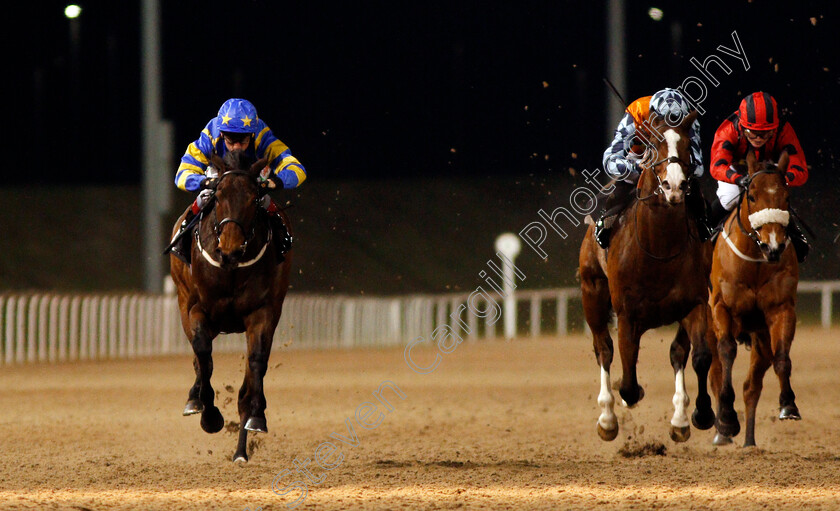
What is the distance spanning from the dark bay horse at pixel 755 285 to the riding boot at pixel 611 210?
81 centimetres

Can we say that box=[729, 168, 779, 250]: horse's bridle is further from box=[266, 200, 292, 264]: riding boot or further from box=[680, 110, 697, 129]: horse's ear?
box=[266, 200, 292, 264]: riding boot

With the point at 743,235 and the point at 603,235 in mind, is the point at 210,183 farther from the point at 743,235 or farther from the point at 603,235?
the point at 743,235

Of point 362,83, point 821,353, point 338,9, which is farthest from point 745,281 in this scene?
point 338,9

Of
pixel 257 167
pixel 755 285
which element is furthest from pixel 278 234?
pixel 755 285

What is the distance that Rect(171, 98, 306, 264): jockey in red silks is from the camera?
759 cm

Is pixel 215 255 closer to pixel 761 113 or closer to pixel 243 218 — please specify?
pixel 243 218

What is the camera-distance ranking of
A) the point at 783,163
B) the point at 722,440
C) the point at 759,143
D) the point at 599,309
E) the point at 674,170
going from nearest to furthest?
the point at 674,170 < the point at 783,163 < the point at 759,143 < the point at 722,440 < the point at 599,309

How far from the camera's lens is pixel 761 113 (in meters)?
7.94

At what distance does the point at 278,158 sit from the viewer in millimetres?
7945

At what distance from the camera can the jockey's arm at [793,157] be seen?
7844 mm

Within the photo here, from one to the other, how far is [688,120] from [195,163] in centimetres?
327

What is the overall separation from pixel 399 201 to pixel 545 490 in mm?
35431

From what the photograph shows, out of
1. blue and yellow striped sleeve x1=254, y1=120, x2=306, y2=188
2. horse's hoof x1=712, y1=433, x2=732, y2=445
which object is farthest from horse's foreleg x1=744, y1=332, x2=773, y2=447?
blue and yellow striped sleeve x1=254, y1=120, x2=306, y2=188

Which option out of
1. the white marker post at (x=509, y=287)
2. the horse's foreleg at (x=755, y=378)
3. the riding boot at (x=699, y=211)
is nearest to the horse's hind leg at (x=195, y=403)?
the riding boot at (x=699, y=211)
